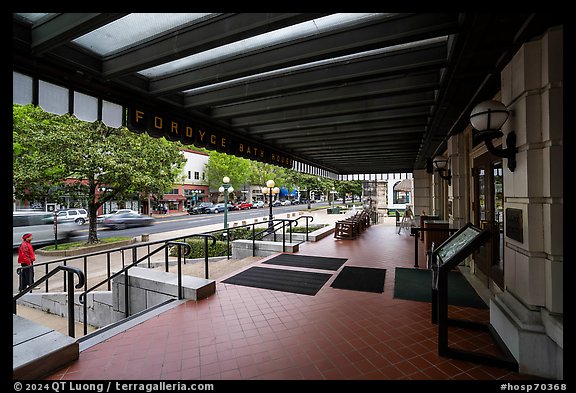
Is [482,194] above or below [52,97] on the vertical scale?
below

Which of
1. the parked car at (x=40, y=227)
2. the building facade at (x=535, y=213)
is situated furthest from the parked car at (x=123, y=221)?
the building facade at (x=535, y=213)

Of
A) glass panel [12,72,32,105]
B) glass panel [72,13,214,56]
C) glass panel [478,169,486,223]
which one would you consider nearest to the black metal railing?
glass panel [12,72,32,105]

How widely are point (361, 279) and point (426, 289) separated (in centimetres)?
125

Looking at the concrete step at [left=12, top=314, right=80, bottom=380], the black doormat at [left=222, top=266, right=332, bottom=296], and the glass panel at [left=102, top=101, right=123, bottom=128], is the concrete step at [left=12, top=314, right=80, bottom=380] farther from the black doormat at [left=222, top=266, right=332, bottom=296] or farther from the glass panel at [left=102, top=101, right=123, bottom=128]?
the black doormat at [left=222, top=266, right=332, bottom=296]

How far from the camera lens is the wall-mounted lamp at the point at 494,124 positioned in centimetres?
295

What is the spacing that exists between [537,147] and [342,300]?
3.38m

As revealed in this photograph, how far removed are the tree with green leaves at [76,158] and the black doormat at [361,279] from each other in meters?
11.6

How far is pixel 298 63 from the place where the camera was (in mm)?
3586

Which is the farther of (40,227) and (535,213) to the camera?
(40,227)

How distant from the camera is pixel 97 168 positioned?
1305cm

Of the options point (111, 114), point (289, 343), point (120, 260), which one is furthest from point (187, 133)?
point (120, 260)

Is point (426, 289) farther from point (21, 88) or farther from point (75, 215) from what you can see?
point (75, 215)
